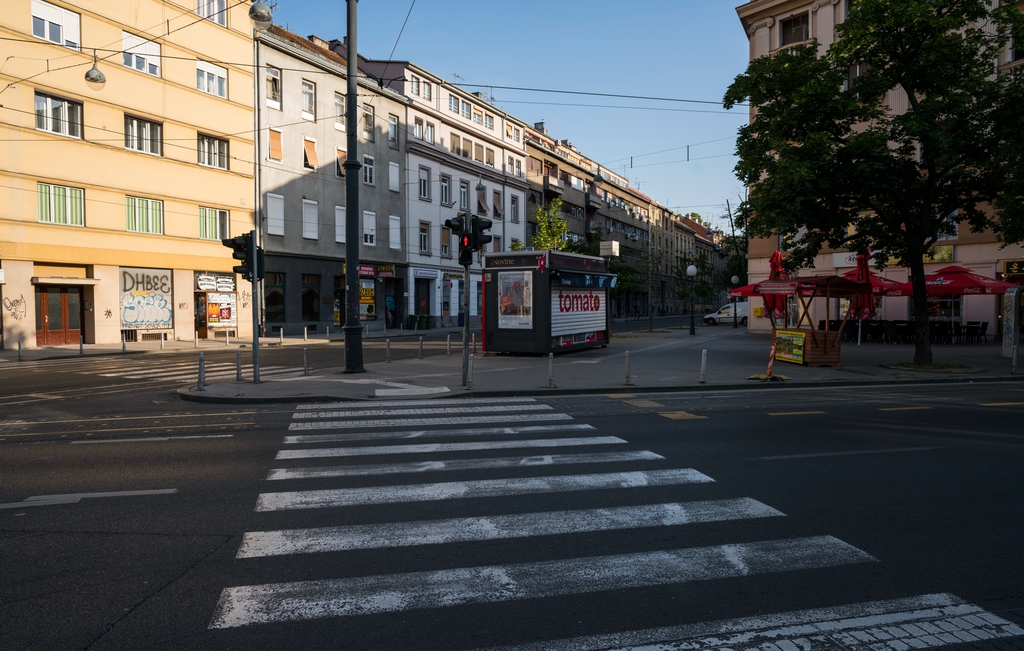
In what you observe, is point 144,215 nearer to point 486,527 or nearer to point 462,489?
point 462,489

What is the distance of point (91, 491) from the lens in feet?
20.0

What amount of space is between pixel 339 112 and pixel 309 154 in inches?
144

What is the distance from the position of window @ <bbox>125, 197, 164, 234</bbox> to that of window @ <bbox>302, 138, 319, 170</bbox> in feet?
27.3

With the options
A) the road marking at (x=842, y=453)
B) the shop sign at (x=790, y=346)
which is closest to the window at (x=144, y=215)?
the shop sign at (x=790, y=346)

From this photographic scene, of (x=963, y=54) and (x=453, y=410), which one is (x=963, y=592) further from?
(x=963, y=54)

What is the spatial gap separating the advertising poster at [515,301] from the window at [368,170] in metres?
20.5

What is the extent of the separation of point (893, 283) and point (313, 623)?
29.8 meters

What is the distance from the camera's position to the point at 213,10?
101ft

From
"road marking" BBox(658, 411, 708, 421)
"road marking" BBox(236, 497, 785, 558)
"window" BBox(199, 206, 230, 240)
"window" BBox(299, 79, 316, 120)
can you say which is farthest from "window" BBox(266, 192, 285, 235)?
"road marking" BBox(236, 497, 785, 558)

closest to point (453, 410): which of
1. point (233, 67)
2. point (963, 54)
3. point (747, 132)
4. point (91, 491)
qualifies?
point (91, 491)

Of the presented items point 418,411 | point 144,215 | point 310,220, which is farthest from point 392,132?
point 418,411

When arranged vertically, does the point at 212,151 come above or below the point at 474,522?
above

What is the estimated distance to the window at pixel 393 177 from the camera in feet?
135

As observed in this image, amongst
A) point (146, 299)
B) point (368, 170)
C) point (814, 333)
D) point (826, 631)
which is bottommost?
point (826, 631)
